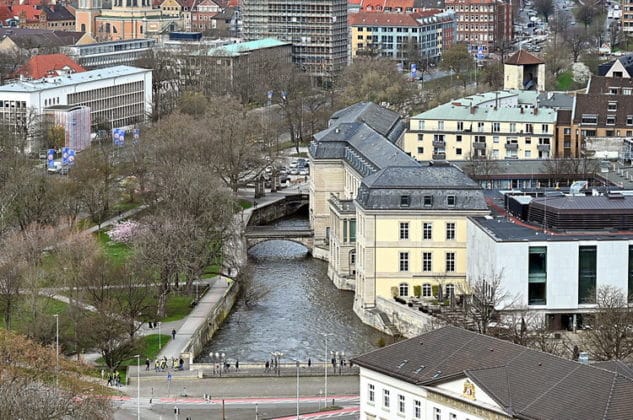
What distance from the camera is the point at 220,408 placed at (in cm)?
8244

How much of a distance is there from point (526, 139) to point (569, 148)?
2.65 m

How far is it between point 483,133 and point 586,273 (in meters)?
42.3

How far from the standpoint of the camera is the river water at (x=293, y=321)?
95.2 metres

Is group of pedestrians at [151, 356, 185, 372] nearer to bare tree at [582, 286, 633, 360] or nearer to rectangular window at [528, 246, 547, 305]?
rectangular window at [528, 246, 547, 305]

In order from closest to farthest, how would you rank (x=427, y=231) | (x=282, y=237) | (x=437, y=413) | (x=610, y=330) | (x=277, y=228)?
1. (x=437, y=413)
2. (x=610, y=330)
3. (x=427, y=231)
4. (x=282, y=237)
5. (x=277, y=228)

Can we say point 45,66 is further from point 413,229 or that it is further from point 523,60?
point 413,229

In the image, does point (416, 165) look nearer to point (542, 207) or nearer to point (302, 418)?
point (542, 207)

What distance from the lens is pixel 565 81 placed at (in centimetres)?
18400

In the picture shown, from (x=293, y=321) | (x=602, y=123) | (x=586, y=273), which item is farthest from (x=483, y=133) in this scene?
(x=586, y=273)

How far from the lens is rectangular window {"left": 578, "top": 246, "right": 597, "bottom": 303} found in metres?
93.0

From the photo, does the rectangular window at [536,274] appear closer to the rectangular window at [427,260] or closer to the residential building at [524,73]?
the rectangular window at [427,260]

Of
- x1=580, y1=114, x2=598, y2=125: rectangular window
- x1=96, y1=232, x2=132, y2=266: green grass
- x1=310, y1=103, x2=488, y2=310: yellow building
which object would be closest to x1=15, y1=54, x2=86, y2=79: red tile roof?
x1=580, y1=114, x2=598, y2=125: rectangular window

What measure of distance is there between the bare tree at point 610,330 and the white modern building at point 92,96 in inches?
2901

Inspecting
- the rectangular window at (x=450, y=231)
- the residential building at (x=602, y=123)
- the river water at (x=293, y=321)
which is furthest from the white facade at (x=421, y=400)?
the residential building at (x=602, y=123)
